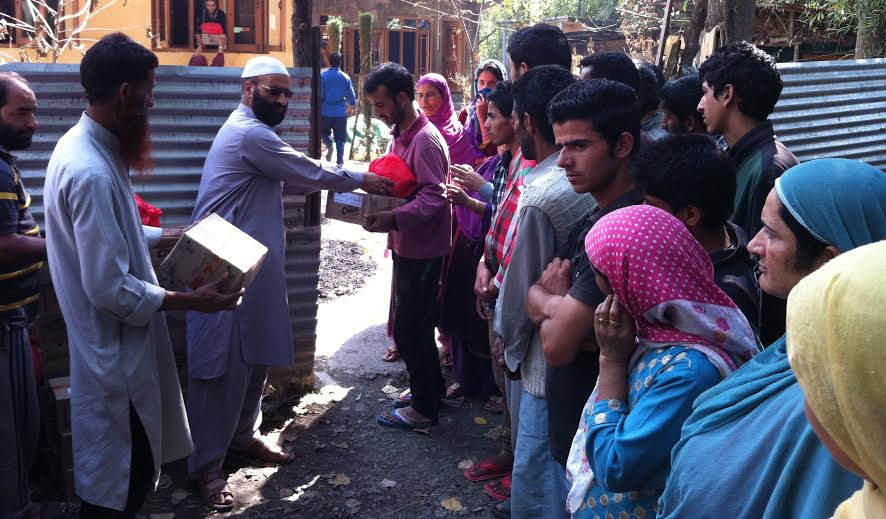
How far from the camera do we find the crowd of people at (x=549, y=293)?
156 centimetres

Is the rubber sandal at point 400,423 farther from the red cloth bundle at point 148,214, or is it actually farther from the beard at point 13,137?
the beard at point 13,137

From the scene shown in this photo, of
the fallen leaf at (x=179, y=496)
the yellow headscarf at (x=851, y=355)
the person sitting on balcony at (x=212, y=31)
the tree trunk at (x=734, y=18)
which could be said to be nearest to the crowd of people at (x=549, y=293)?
the yellow headscarf at (x=851, y=355)

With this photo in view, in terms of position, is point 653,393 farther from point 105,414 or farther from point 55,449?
point 55,449

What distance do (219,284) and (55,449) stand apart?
1.62m

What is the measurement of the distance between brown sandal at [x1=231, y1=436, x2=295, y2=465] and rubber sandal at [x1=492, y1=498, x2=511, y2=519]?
4.14 ft

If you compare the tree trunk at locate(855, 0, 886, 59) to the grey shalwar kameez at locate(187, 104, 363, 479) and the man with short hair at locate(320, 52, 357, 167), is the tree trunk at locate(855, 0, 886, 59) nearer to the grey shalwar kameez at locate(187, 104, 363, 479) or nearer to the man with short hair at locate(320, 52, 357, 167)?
the man with short hair at locate(320, 52, 357, 167)

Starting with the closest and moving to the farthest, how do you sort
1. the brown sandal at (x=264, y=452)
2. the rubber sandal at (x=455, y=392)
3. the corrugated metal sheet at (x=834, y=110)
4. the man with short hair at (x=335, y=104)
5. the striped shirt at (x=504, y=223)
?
the striped shirt at (x=504, y=223) → the brown sandal at (x=264, y=452) → the rubber sandal at (x=455, y=392) → the corrugated metal sheet at (x=834, y=110) → the man with short hair at (x=335, y=104)

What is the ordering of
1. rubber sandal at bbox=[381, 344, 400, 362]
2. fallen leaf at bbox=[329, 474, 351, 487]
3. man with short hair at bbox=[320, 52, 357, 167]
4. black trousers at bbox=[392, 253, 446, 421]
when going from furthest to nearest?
man with short hair at bbox=[320, 52, 357, 167], rubber sandal at bbox=[381, 344, 400, 362], black trousers at bbox=[392, 253, 446, 421], fallen leaf at bbox=[329, 474, 351, 487]

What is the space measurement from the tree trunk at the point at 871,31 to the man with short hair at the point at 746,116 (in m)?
7.62

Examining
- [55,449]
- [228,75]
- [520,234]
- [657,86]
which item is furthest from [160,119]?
[657,86]

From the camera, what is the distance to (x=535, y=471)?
3127 millimetres

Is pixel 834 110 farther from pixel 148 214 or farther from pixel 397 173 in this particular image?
pixel 148 214

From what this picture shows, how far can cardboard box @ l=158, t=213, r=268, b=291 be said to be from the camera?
340 cm

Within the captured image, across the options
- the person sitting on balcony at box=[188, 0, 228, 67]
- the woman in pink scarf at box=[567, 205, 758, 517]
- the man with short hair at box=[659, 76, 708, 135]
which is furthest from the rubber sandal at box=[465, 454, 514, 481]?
→ the person sitting on balcony at box=[188, 0, 228, 67]
